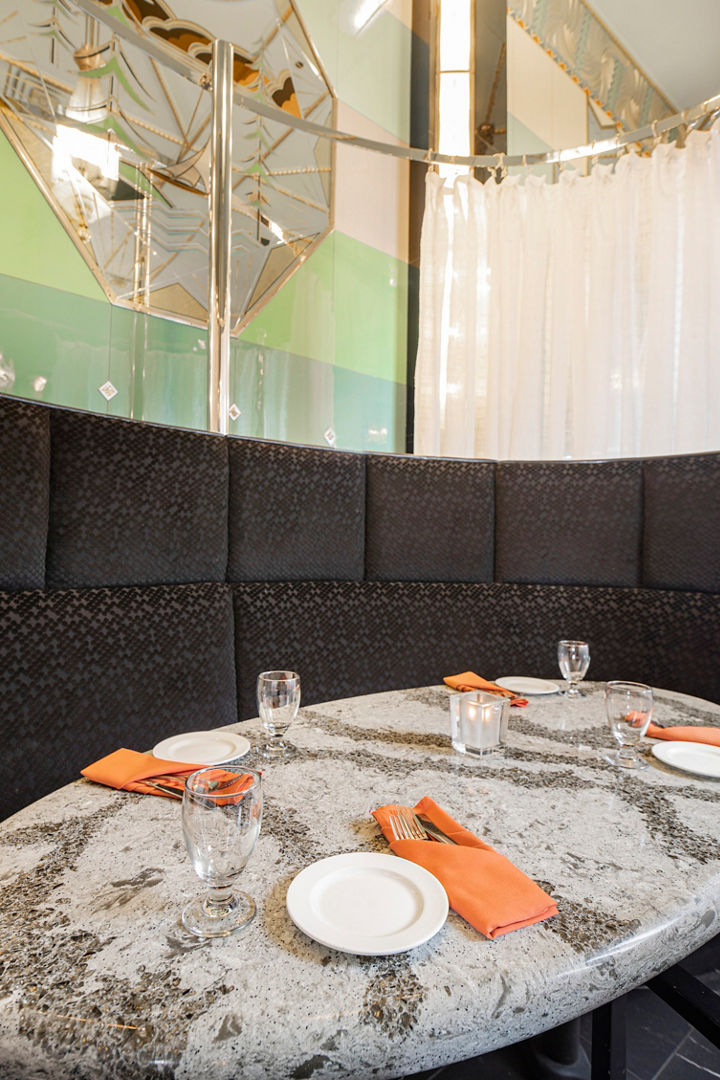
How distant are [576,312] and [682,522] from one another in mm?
1301

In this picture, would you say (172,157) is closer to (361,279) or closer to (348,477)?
(361,279)

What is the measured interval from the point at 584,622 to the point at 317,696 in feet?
2.59

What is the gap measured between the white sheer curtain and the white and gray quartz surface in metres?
2.04

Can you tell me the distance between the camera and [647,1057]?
1.03 m

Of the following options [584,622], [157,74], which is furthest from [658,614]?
[157,74]

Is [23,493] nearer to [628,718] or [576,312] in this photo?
[628,718]

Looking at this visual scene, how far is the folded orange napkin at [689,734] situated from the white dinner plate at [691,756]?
0.02 m

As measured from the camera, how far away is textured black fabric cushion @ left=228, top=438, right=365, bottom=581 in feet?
5.05

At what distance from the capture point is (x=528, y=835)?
1.91ft

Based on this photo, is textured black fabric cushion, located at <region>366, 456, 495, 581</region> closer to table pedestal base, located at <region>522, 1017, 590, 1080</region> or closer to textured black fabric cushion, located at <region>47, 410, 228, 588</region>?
textured black fabric cushion, located at <region>47, 410, 228, 588</region>

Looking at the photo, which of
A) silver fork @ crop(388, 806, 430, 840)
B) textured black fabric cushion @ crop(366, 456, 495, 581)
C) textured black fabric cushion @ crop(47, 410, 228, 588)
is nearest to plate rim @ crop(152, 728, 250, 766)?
silver fork @ crop(388, 806, 430, 840)

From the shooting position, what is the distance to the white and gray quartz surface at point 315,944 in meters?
0.33

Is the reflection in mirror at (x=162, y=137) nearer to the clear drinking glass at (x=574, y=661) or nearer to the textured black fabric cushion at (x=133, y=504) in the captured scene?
the textured black fabric cushion at (x=133, y=504)

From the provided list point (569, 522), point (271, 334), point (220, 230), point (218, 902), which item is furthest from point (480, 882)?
point (271, 334)
